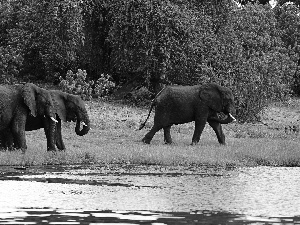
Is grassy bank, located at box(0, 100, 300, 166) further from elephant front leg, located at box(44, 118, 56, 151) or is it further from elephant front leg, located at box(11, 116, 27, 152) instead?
elephant front leg, located at box(11, 116, 27, 152)

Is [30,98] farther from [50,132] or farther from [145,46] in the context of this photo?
[145,46]

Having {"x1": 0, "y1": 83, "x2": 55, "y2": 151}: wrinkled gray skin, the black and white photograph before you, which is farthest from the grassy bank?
{"x1": 0, "y1": 83, "x2": 55, "y2": 151}: wrinkled gray skin

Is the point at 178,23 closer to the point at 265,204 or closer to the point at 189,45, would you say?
the point at 189,45

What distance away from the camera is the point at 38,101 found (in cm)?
2217

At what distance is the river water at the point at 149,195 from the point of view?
1303 cm

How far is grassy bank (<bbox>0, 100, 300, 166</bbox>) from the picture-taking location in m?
21.0

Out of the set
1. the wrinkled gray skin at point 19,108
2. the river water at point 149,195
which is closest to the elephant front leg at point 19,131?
the wrinkled gray skin at point 19,108

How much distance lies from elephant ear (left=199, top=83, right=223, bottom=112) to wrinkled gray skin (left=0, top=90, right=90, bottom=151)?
398 centimetres

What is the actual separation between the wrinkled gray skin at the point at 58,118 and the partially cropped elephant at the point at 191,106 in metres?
3.14

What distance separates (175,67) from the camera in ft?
122

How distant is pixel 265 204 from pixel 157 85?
23753mm

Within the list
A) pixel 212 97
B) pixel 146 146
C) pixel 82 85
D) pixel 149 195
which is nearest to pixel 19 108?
pixel 146 146

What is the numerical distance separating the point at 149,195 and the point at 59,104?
26.9 feet

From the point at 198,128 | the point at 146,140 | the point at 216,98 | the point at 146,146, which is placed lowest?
the point at 146,146
